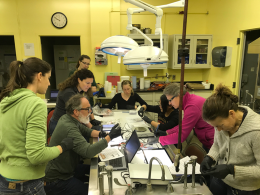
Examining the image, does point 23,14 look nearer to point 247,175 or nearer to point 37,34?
point 37,34

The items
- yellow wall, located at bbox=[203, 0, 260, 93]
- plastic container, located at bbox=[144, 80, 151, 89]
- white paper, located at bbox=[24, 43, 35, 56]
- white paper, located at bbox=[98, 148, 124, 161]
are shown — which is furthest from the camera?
plastic container, located at bbox=[144, 80, 151, 89]

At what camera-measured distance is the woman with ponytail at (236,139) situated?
1089 millimetres

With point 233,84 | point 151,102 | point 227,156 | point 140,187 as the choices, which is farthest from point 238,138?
point 151,102

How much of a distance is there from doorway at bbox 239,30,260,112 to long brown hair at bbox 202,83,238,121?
2.62 m

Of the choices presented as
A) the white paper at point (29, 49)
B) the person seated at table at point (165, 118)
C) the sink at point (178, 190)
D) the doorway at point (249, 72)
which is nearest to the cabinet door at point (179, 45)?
the doorway at point (249, 72)

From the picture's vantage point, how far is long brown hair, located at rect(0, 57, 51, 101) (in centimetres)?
118

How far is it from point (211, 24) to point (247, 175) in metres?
4.28

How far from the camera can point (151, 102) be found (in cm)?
445

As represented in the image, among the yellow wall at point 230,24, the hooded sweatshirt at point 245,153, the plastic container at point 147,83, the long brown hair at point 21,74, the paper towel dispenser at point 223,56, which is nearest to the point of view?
the hooded sweatshirt at point 245,153

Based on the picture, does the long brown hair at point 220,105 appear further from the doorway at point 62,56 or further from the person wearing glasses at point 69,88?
the doorway at point 62,56

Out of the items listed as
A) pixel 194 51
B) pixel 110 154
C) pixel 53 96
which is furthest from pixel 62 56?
pixel 110 154

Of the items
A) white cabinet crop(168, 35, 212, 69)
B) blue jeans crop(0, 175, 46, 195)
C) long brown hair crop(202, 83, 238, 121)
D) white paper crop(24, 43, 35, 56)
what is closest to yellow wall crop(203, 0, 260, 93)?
white cabinet crop(168, 35, 212, 69)

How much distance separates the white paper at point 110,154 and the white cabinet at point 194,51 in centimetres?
324

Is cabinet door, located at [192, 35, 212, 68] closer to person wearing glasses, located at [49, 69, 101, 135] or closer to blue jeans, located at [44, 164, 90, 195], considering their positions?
person wearing glasses, located at [49, 69, 101, 135]
